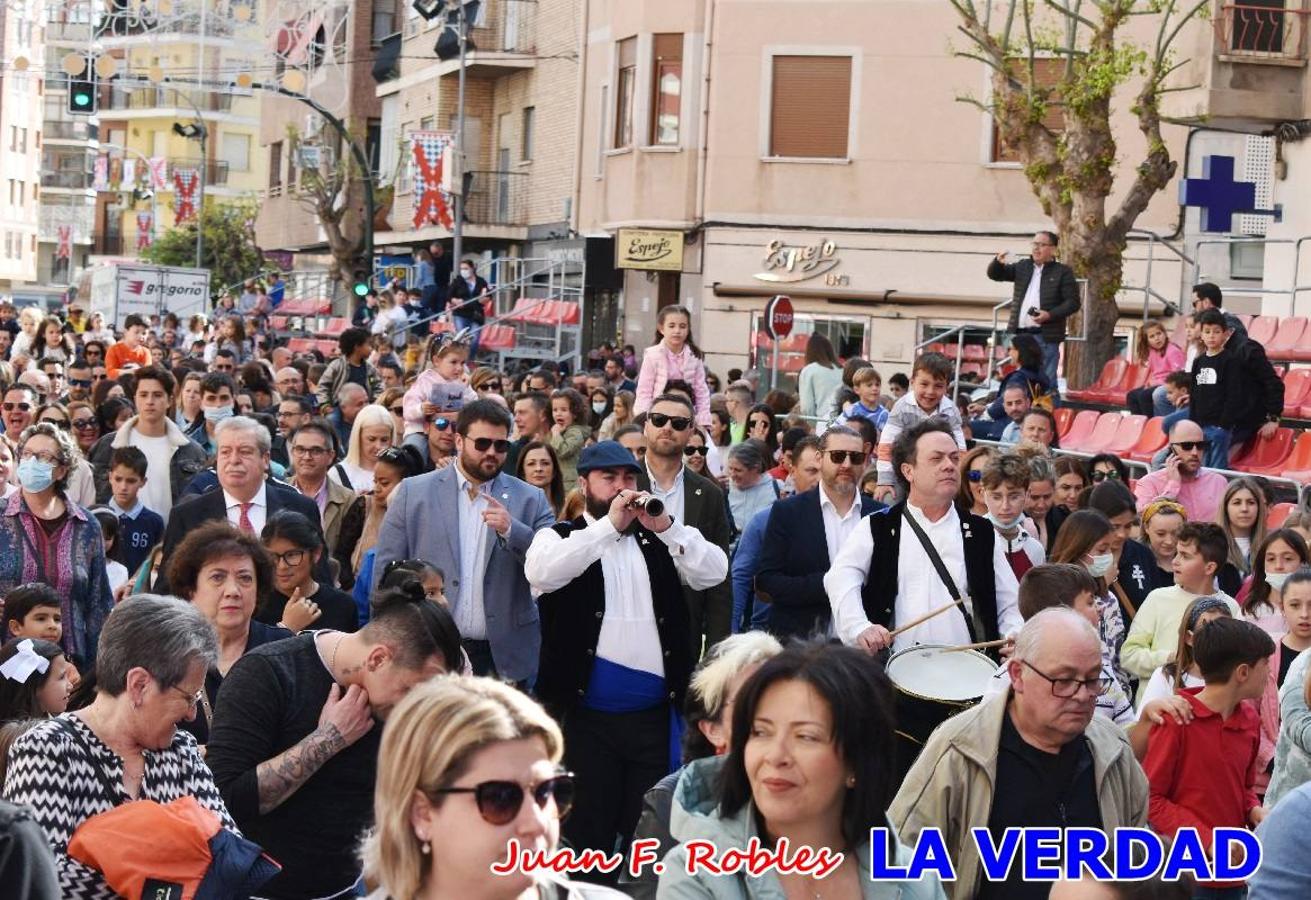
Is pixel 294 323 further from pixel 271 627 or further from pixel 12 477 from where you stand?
pixel 271 627

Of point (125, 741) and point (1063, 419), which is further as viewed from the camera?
point (1063, 419)

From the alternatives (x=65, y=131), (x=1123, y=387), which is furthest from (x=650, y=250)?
(x=65, y=131)

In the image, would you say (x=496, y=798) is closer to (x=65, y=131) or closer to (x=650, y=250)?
(x=650, y=250)

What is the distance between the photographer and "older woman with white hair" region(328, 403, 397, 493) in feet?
43.6

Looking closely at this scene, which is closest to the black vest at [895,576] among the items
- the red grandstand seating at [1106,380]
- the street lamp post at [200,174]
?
the red grandstand seating at [1106,380]

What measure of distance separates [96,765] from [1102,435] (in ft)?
55.2

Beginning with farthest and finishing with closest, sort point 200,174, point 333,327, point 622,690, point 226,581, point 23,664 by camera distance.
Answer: point 200,174
point 333,327
point 622,690
point 226,581
point 23,664

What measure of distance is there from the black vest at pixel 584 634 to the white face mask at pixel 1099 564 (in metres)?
2.18

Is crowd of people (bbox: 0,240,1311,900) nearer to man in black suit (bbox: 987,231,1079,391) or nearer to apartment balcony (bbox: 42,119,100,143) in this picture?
man in black suit (bbox: 987,231,1079,391)

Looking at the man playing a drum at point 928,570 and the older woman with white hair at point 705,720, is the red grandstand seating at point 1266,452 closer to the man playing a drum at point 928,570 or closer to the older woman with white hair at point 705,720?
the man playing a drum at point 928,570

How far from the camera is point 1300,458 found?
712 inches

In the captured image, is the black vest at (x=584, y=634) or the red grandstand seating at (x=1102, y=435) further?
the red grandstand seating at (x=1102, y=435)

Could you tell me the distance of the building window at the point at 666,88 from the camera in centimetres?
3612

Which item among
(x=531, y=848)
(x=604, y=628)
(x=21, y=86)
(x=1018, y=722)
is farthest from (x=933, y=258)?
(x=21, y=86)
